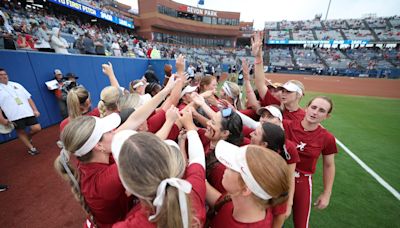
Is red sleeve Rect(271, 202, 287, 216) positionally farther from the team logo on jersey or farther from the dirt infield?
the dirt infield

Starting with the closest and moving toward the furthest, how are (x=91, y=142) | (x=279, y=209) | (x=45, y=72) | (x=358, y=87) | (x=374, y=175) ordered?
1. (x=91, y=142)
2. (x=279, y=209)
3. (x=374, y=175)
4. (x=45, y=72)
5. (x=358, y=87)

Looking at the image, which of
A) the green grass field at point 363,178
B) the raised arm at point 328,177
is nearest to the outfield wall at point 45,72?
the raised arm at point 328,177

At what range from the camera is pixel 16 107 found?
4504 millimetres

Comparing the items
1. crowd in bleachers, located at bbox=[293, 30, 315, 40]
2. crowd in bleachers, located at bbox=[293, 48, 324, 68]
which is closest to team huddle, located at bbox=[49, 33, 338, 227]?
crowd in bleachers, located at bbox=[293, 48, 324, 68]

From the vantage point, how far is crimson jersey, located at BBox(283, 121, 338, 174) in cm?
249

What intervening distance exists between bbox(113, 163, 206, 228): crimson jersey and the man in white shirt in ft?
15.7

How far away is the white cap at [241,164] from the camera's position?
3.89 ft

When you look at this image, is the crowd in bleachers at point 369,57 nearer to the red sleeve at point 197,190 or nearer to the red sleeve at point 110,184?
the red sleeve at point 197,190

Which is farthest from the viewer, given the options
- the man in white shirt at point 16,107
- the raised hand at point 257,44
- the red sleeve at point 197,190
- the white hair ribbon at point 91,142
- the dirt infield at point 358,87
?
the dirt infield at point 358,87

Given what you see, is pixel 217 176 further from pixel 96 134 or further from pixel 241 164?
pixel 96 134

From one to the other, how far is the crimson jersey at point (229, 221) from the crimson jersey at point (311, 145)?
57.8 inches

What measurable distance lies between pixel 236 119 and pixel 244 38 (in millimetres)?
63445

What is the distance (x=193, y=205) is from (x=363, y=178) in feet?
17.1

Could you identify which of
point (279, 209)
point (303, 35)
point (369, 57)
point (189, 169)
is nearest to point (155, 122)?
point (189, 169)
